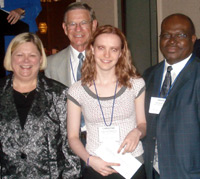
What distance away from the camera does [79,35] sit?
109 inches

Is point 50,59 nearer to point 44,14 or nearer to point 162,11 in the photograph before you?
point 162,11

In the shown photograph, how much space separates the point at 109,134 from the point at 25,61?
0.92 metres

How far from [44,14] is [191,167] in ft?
20.2

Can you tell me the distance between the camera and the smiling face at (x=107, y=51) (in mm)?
1991

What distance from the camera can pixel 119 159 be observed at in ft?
6.15

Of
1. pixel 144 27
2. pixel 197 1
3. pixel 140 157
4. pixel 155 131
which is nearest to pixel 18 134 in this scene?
pixel 140 157

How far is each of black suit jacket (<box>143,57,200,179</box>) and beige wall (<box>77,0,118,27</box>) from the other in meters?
4.09

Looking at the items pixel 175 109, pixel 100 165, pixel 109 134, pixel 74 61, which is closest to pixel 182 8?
pixel 74 61

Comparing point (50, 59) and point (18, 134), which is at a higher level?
point (50, 59)

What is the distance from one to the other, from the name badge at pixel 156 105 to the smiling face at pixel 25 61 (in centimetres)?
101

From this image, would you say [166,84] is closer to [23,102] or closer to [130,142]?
[130,142]

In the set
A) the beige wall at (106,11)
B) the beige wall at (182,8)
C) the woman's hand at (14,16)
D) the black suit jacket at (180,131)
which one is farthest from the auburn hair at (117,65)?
the beige wall at (106,11)

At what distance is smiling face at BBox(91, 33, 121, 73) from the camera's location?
1991 millimetres

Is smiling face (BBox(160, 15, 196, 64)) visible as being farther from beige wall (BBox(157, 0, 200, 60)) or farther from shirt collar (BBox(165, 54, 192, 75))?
beige wall (BBox(157, 0, 200, 60))
